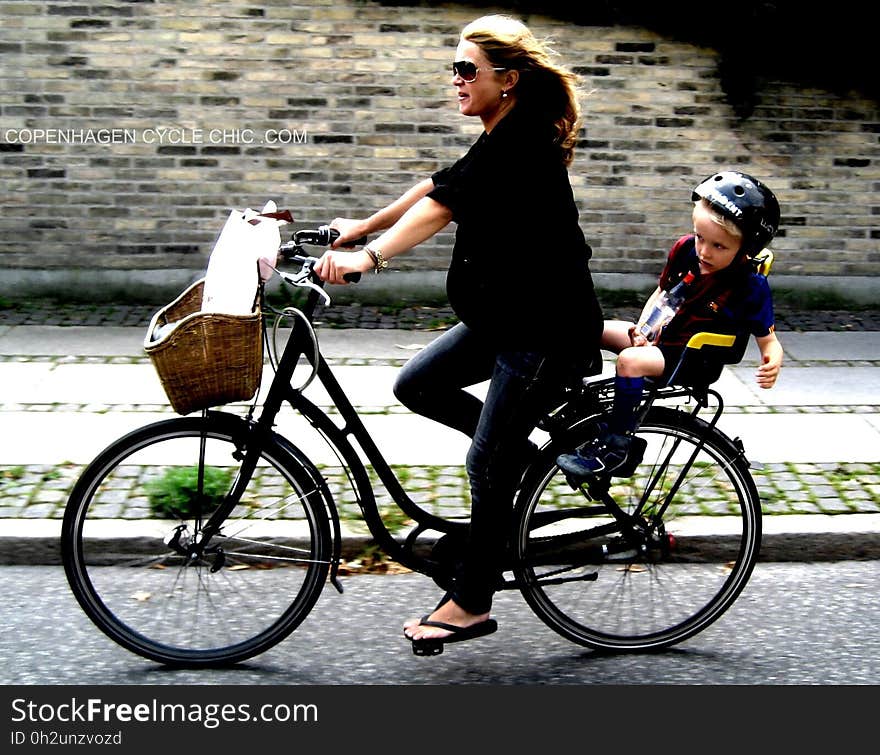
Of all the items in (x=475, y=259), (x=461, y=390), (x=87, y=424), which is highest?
(x=475, y=259)

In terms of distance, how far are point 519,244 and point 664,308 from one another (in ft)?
1.99

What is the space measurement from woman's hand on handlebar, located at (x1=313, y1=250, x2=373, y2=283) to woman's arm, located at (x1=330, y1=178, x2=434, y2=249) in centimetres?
23

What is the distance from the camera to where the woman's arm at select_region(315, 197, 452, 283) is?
337 centimetres

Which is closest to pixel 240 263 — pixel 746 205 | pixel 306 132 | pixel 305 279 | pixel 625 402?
pixel 305 279

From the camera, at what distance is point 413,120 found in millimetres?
8273

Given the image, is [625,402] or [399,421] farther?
[399,421]

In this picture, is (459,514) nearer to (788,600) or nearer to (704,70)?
(788,600)

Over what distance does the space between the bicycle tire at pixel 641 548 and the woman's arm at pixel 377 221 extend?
86cm

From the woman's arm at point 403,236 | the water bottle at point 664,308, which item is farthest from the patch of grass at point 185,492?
the water bottle at point 664,308

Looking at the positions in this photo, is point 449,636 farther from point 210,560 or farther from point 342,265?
point 342,265

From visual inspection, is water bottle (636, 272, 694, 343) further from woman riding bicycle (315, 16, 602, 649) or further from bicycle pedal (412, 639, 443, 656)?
bicycle pedal (412, 639, 443, 656)

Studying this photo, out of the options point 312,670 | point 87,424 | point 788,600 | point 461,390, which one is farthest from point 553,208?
point 87,424

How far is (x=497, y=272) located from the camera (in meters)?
3.50
